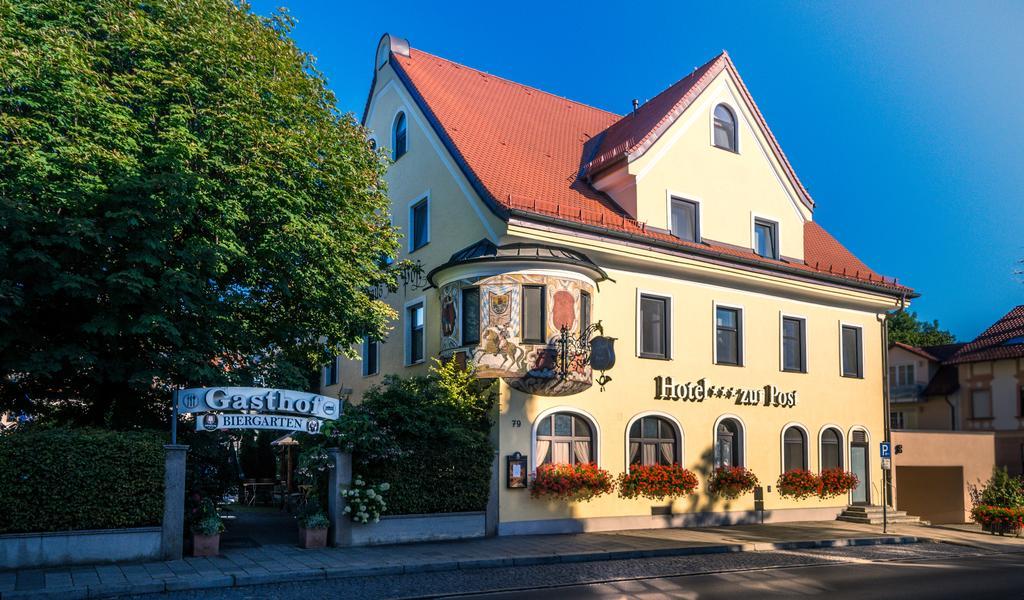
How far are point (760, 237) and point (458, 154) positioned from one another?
986cm

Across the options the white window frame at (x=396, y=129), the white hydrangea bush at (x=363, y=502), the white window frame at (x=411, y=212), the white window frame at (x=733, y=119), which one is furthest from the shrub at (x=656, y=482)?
the white window frame at (x=396, y=129)

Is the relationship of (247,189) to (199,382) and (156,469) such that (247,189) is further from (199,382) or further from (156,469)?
(156,469)

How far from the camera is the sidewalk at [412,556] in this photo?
12539 mm

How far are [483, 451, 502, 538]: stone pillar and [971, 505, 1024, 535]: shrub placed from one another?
16.5 m

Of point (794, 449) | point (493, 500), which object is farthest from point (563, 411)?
point (794, 449)

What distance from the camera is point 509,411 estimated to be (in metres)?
19.6

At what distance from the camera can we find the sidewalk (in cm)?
1254

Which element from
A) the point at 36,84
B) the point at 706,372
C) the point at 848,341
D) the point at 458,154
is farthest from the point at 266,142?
the point at 848,341

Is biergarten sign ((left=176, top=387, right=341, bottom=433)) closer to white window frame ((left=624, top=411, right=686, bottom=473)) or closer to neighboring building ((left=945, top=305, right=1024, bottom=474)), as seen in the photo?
white window frame ((left=624, top=411, right=686, bottom=473))

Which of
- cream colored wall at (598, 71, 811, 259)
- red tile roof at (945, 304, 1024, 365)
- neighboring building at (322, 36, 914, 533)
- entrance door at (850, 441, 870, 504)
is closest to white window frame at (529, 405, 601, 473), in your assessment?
neighboring building at (322, 36, 914, 533)

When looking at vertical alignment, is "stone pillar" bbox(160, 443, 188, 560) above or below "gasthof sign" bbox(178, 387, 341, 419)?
below

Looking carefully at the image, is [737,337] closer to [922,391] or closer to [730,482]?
[730,482]

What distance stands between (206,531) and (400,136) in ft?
46.7

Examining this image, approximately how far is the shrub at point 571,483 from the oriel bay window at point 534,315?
10.0 feet
